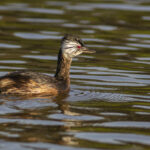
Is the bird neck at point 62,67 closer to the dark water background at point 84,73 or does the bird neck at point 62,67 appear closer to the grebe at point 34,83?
the grebe at point 34,83

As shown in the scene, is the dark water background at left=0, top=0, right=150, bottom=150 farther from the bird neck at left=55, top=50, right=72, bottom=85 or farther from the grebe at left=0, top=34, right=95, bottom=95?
the bird neck at left=55, top=50, right=72, bottom=85

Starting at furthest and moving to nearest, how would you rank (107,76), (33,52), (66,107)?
(33,52)
(107,76)
(66,107)

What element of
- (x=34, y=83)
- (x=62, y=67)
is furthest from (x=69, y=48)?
(x=34, y=83)

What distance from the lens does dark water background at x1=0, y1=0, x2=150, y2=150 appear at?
28.2 ft

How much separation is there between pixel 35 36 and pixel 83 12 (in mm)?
3956

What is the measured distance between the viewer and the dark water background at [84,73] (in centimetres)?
859

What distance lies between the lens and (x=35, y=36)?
1894cm

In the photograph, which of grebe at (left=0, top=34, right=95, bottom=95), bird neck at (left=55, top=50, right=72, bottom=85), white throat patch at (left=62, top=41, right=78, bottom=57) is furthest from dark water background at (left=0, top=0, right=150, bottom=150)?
white throat patch at (left=62, top=41, right=78, bottom=57)

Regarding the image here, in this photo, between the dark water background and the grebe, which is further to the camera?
the grebe

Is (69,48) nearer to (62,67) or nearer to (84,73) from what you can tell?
(62,67)

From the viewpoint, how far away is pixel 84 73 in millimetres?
14188

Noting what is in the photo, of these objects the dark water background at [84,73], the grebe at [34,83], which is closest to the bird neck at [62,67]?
the grebe at [34,83]

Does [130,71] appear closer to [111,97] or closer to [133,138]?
[111,97]

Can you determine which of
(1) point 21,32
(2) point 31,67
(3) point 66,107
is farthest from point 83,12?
(3) point 66,107
